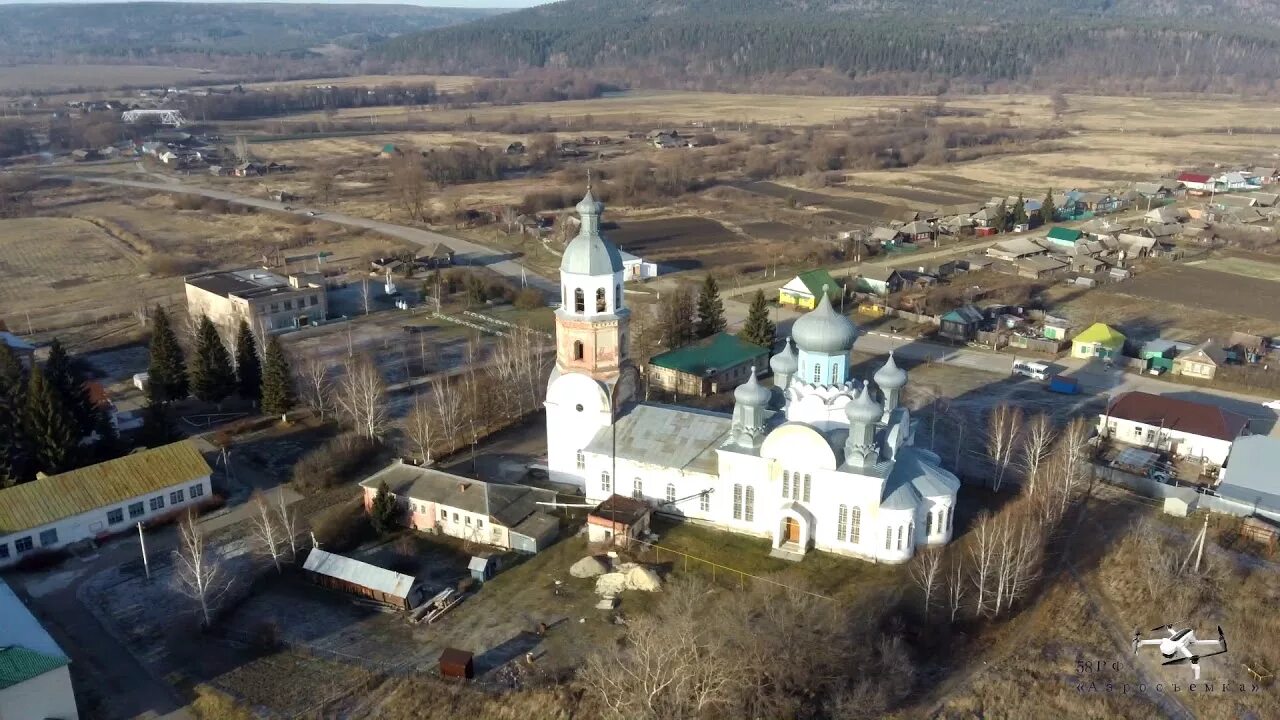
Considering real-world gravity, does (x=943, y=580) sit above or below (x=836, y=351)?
below

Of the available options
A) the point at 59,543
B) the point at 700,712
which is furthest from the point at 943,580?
the point at 59,543

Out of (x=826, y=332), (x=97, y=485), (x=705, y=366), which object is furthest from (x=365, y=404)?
(x=826, y=332)

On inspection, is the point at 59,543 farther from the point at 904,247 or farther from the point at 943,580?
the point at 904,247

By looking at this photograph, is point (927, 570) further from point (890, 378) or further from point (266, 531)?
point (266, 531)

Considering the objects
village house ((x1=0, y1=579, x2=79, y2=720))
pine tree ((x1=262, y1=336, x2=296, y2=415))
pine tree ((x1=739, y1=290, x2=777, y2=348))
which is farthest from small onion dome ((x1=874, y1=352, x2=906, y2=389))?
pine tree ((x1=262, y1=336, x2=296, y2=415))

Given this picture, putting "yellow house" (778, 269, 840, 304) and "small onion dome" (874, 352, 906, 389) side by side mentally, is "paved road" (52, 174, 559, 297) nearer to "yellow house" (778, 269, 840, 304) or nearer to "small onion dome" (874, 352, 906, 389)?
"yellow house" (778, 269, 840, 304)
